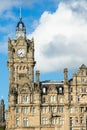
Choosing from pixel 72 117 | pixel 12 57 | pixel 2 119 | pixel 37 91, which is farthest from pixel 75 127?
pixel 2 119

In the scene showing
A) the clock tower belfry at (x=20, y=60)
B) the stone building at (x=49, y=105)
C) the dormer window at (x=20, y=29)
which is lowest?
the stone building at (x=49, y=105)

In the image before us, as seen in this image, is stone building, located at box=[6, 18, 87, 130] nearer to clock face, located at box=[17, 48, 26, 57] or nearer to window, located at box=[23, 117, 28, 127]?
window, located at box=[23, 117, 28, 127]

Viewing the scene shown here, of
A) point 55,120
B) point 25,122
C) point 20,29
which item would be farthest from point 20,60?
point 55,120

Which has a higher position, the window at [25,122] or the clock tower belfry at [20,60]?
the clock tower belfry at [20,60]

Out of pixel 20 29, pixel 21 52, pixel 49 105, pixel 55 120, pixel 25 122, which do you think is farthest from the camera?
pixel 20 29

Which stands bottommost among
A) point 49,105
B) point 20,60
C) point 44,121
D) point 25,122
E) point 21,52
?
point 25,122

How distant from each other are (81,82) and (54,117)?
10659 mm

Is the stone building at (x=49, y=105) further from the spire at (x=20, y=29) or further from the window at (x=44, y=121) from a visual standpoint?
the spire at (x=20, y=29)

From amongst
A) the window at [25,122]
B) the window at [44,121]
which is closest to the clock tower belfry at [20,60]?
the window at [25,122]

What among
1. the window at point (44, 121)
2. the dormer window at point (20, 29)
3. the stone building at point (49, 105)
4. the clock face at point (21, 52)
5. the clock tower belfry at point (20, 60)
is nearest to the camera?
the stone building at point (49, 105)

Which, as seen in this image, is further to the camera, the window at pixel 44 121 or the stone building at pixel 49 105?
the window at pixel 44 121

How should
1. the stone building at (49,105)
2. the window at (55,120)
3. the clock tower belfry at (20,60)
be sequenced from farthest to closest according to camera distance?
1. the clock tower belfry at (20,60)
2. the window at (55,120)
3. the stone building at (49,105)

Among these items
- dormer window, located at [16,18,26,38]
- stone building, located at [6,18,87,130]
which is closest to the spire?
dormer window, located at [16,18,26,38]

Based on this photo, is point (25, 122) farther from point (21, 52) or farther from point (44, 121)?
point (21, 52)
